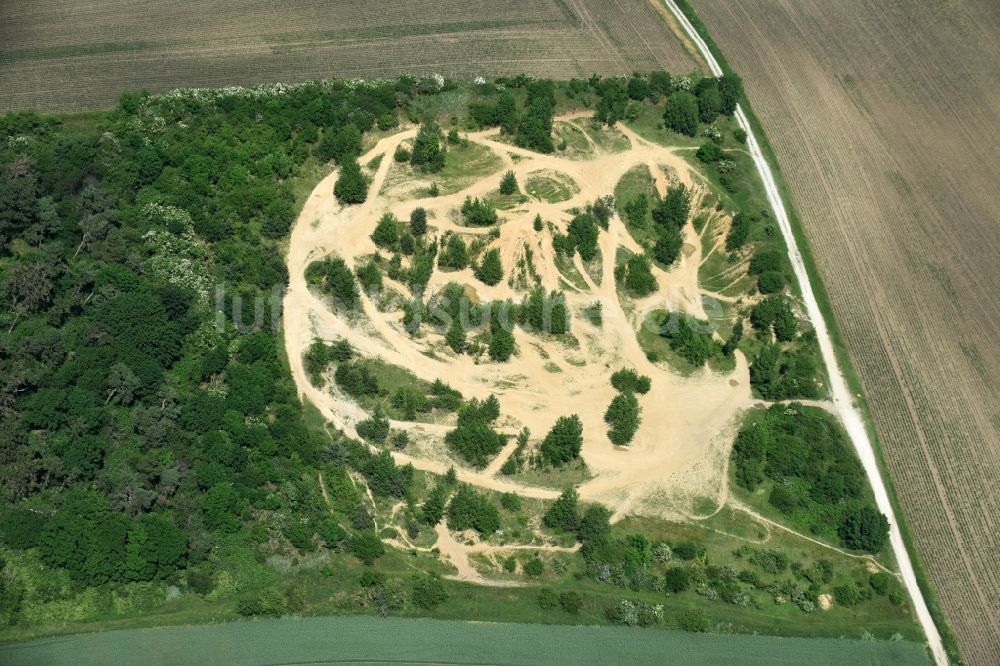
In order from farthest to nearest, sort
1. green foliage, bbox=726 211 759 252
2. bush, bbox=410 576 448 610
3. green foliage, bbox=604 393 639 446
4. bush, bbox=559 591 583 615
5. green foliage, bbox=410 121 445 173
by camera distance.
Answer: green foliage, bbox=410 121 445 173, green foliage, bbox=726 211 759 252, green foliage, bbox=604 393 639 446, bush, bbox=559 591 583 615, bush, bbox=410 576 448 610

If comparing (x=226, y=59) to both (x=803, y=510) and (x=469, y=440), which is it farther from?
(x=803, y=510)

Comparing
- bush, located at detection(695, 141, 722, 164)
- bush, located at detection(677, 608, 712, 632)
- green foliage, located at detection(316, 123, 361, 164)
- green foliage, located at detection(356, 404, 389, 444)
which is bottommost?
bush, located at detection(677, 608, 712, 632)

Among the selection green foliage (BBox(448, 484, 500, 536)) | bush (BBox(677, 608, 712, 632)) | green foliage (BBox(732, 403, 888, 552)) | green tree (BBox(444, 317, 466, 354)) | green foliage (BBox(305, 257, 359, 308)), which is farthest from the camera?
green foliage (BBox(305, 257, 359, 308))

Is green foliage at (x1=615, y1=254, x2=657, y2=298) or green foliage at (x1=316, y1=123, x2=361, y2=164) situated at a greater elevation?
green foliage at (x1=316, y1=123, x2=361, y2=164)

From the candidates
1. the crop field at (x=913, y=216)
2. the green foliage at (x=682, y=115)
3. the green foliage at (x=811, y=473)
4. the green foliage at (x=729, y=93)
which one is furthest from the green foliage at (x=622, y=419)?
the green foliage at (x=729, y=93)

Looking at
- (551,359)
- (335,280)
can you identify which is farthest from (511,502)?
(335,280)

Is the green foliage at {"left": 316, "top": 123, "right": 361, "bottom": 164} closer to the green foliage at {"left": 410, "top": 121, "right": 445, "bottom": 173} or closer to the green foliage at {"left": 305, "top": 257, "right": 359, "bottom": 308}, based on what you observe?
the green foliage at {"left": 410, "top": 121, "right": 445, "bottom": 173}

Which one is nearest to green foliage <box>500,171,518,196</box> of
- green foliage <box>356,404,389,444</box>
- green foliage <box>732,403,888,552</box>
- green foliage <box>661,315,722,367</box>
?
green foliage <box>661,315,722,367</box>
